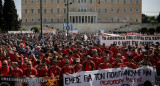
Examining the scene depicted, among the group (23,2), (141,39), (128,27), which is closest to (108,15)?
(128,27)

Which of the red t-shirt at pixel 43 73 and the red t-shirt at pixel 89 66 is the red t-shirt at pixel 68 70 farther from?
the red t-shirt at pixel 89 66

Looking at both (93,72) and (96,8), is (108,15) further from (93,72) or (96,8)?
(93,72)

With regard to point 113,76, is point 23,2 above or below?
above

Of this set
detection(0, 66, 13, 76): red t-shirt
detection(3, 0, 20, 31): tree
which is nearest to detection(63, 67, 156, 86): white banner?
detection(0, 66, 13, 76): red t-shirt

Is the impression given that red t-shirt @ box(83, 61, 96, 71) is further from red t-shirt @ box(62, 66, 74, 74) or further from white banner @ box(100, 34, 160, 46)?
white banner @ box(100, 34, 160, 46)

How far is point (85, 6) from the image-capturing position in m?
88.3

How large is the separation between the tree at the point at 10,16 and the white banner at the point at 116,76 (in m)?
58.1

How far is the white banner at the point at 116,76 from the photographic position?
309 inches

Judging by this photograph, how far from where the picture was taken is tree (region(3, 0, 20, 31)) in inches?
2504

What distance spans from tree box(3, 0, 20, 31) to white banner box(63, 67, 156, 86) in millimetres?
58103

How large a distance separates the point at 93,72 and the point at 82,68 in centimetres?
78

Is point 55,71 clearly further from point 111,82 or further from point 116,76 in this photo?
point 116,76

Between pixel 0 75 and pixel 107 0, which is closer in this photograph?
pixel 0 75

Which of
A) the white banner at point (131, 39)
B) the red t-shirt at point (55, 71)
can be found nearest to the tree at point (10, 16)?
the white banner at point (131, 39)
